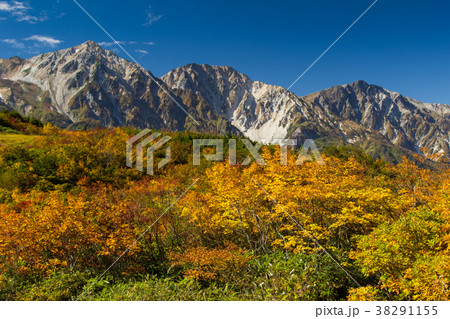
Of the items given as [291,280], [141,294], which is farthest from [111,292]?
[291,280]

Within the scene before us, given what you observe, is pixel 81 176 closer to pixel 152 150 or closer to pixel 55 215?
pixel 152 150

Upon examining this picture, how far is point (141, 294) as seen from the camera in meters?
7.63

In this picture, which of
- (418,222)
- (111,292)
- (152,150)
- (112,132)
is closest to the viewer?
(418,222)

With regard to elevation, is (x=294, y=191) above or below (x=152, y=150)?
below

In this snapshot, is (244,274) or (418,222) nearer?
(418,222)

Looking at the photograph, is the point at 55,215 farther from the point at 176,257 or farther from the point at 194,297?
the point at 194,297

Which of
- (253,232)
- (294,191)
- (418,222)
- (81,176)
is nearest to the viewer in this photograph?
(418,222)

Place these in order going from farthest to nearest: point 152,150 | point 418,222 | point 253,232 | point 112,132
A: point 112,132, point 152,150, point 253,232, point 418,222

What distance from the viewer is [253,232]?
1171cm
